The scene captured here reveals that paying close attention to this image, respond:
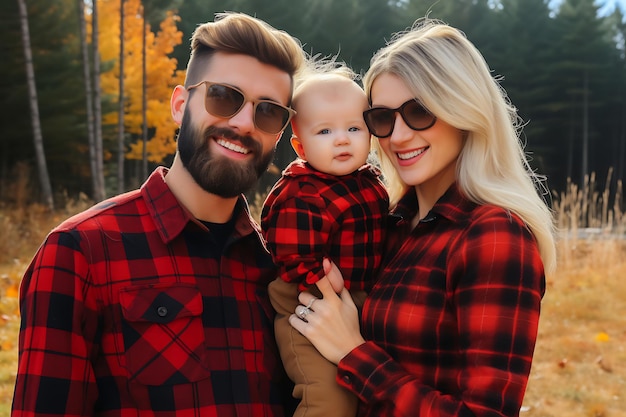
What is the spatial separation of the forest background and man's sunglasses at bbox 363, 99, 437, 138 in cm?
1220

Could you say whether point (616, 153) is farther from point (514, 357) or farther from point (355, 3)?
point (514, 357)

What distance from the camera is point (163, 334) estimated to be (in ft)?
6.00

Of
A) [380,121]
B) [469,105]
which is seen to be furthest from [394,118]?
[469,105]

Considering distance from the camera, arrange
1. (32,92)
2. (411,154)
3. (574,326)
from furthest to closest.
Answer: (32,92) < (574,326) < (411,154)

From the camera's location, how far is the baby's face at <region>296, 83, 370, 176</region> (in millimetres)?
2270

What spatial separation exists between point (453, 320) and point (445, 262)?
177mm

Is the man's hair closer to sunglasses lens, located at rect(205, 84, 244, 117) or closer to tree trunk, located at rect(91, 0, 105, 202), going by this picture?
sunglasses lens, located at rect(205, 84, 244, 117)

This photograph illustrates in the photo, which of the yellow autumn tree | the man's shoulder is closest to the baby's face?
the man's shoulder

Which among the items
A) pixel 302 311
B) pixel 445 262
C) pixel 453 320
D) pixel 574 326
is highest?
pixel 445 262

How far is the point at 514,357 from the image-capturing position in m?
1.65

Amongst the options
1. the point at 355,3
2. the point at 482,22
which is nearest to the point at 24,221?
the point at 355,3

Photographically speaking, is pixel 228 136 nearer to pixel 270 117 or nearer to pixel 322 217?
pixel 270 117

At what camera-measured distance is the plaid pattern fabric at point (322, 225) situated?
2.12 m

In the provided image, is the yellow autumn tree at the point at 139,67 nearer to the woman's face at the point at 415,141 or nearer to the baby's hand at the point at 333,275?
the woman's face at the point at 415,141
